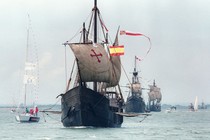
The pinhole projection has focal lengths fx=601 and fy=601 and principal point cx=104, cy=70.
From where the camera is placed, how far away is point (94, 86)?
89688mm

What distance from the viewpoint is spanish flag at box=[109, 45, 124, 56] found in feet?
299

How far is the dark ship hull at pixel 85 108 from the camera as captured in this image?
81062 millimetres

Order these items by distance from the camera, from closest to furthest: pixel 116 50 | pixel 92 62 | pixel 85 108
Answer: pixel 85 108 → pixel 92 62 → pixel 116 50

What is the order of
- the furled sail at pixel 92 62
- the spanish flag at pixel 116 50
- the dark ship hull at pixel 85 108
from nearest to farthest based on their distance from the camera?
the dark ship hull at pixel 85 108, the furled sail at pixel 92 62, the spanish flag at pixel 116 50

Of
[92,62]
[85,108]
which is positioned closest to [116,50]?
[92,62]

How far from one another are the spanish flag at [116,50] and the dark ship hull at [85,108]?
977 centimetres

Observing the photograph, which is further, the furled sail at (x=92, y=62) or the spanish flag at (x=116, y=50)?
the spanish flag at (x=116, y=50)

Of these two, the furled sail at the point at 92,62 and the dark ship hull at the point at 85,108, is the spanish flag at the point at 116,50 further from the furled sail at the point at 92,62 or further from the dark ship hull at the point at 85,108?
the dark ship hull at the point at 85,108

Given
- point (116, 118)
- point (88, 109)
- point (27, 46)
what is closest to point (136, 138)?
point (88, 109)

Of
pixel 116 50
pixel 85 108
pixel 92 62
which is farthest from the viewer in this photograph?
pixel 116 50

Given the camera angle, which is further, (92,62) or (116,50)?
(116,50)

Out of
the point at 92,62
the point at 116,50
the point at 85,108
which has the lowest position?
the point at 85,108

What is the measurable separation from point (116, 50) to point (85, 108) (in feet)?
45.3

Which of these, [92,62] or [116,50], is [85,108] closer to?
[92,62]
